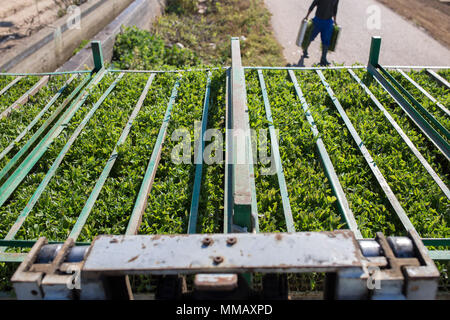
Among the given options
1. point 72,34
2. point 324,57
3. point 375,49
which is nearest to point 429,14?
point 324,57

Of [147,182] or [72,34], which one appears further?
[72,34]

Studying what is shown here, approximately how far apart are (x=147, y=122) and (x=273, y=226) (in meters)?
2.29

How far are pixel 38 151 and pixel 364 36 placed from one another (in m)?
8.62

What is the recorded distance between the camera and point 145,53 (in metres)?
7.58

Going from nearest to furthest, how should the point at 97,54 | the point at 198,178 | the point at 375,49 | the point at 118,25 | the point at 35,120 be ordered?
the point at 198,178 < the point at 35,120 < the point at 375,49 < the point at 97,54 < the point at 118,25

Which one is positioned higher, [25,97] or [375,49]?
[375,49]

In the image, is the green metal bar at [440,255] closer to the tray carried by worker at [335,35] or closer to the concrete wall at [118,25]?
the tray carried by worker at [335,35]

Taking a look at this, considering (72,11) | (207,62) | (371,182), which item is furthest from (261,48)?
(371,182)

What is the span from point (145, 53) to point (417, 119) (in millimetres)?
5301

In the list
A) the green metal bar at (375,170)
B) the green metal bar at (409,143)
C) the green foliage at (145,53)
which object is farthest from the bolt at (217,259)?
the green foliage at (145,53)

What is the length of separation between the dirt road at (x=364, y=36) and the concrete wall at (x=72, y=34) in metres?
3.74

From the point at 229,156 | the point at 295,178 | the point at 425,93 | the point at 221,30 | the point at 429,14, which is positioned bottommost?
the point at 295,178

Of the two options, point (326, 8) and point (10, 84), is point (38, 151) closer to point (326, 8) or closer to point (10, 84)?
point (10, 84)

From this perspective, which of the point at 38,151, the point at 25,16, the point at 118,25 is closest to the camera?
the point at 38,151
